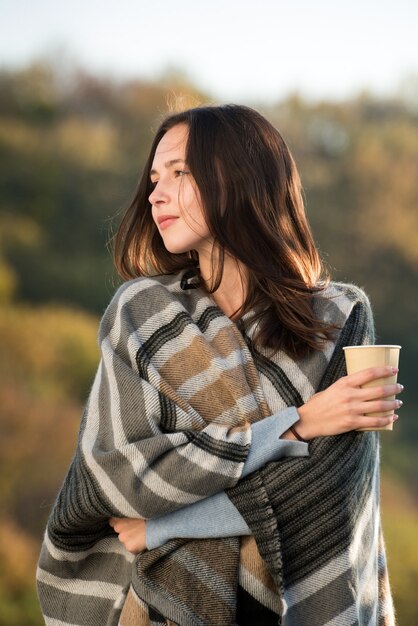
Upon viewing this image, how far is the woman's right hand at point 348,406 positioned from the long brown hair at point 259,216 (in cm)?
17

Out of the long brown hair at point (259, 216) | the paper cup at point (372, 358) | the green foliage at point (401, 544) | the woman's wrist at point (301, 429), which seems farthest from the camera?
the green foliage at point (401, 544)

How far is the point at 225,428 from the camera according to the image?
1.96 m

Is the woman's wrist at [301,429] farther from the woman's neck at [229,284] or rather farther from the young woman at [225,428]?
the woman's neck at [229,284]

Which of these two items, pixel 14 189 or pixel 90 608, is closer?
pixel 90 608

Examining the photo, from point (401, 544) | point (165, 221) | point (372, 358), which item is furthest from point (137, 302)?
point (401, 544)

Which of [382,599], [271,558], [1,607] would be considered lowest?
[1,607]

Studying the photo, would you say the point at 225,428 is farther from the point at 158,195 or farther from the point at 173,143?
the point at 173,143

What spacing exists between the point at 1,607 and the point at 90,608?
16.0 feet

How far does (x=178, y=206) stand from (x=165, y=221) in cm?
5

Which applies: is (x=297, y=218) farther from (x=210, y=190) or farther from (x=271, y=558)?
(x=271, y=558)

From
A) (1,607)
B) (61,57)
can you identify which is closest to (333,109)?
(61,57)

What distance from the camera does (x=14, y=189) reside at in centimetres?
778

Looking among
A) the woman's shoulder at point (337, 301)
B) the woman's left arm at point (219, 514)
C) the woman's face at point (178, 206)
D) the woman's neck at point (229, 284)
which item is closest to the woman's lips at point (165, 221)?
the woman's face at point (178, 206)

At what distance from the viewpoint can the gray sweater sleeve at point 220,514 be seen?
1932 millimetres
